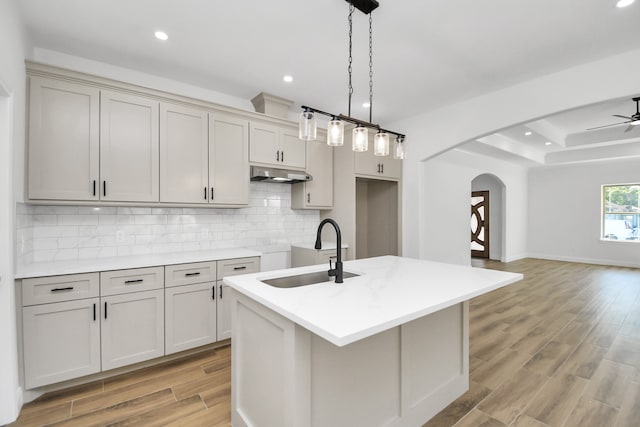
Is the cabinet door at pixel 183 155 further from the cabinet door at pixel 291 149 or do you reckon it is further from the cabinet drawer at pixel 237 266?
the cabinet door at pixel 291 149

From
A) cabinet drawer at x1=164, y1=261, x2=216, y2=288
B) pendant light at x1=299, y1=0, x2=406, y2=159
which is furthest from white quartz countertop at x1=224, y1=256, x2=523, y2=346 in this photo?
cabinet drawer at x1=164, y1=261, x2=216, y2=288

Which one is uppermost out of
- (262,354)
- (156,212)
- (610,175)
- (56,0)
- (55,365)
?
(56,0)

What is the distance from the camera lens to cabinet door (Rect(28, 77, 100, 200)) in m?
2.29

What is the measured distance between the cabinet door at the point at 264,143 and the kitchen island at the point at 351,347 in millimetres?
1808

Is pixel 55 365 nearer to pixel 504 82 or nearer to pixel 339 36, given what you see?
pixel 339 36

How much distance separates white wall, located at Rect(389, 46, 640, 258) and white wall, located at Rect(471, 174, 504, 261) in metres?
4.82

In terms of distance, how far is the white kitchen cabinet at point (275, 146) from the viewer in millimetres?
3418

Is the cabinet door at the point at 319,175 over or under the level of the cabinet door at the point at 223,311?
over

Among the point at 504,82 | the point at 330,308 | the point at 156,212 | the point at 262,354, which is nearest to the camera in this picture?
the point at 330,308

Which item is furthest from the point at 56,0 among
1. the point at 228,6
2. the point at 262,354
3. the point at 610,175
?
the point at 610,175

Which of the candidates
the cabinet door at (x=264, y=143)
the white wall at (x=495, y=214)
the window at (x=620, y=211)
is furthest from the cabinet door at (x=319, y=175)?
the window at (x=620, y=211)

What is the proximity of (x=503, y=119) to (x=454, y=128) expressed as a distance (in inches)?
24.7

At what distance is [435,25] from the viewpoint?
239 cm

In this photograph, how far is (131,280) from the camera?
246cm
